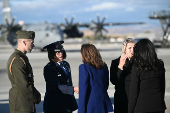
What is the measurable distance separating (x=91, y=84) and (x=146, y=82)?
715 mm

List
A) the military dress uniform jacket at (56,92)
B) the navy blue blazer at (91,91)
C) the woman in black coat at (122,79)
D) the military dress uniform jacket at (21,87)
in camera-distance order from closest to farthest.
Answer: the military dress uniform jacket at (21,87), the navy blue blazer at (91,91), the military dress uniform jacket at (56,92), the woman in black coat at (122,79)

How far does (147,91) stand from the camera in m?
3.41

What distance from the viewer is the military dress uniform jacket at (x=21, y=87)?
3.35m

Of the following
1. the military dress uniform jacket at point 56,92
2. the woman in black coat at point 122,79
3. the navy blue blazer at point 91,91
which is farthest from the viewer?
the woman in black coat at point 122,79

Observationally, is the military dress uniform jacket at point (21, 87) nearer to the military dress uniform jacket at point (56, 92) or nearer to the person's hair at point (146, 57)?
the military dress uniform jacket at point (56, 92)

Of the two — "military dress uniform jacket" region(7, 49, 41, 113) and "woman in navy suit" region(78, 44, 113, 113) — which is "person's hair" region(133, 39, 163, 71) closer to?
"woman in navy suit" region(78, 44, 113, 113)

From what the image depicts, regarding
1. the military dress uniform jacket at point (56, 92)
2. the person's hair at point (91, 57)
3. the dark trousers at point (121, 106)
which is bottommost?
the dark trousers at point (121, 106)

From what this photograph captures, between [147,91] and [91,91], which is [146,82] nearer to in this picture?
[147,91]

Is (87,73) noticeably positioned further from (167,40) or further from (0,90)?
(167,40)

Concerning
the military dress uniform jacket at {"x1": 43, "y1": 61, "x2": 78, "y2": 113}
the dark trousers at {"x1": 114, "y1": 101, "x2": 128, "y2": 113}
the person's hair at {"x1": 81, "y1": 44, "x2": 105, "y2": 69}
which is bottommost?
the dark trousers at {"x1": 114, "y1": 101, "x2": 128, "y2": 113}

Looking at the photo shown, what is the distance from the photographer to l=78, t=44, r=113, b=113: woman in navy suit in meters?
3.66

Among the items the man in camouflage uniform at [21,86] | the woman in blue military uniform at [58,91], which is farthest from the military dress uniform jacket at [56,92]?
the man in camouflage uniform at [21,86]

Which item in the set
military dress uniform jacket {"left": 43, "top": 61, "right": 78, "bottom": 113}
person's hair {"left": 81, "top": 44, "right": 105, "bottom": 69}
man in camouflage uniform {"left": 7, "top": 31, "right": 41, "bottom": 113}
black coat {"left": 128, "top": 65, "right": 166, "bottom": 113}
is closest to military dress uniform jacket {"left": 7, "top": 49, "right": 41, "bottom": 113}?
man in camouflage uniform {"left": 7, "top": 31, "right": 41, "bottom": 113}

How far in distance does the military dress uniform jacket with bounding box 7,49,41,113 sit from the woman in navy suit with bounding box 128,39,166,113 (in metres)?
1.21
